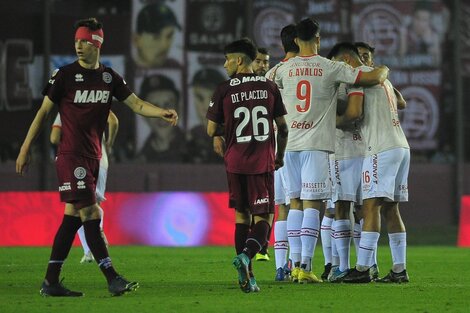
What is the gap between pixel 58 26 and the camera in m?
26.4

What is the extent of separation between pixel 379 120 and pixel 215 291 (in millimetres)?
2368

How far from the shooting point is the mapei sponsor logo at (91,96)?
983 centimetres

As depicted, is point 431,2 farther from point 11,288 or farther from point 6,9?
point 11,288

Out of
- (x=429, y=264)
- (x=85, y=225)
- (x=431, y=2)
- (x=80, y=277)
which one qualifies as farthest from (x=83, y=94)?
(x=431, y=2)

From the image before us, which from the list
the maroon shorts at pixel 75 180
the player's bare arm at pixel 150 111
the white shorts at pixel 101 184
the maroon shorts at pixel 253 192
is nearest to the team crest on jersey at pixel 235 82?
the player's bare arm at pixel 150 111

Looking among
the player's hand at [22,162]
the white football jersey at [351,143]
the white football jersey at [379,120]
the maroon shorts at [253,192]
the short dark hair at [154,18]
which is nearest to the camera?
the player's hand at [22,162]

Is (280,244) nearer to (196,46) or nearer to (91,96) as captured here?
(91,96)

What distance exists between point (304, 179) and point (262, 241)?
3.52 feet

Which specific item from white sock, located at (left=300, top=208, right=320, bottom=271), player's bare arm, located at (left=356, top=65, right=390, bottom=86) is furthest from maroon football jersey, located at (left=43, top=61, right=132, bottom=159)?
player's bare arm, located at (left=356, top=65, right=390, bottom=86)

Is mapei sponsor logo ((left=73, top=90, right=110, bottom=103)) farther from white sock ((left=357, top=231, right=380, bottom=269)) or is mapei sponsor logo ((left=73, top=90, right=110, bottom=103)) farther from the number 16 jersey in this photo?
white sock ((left=357, top=231, right=380, bottom=269))

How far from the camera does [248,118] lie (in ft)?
33.8

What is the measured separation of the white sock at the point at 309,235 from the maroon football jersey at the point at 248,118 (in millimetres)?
970

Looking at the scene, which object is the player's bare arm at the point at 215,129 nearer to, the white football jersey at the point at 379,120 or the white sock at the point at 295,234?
the white sock at the point at 295,234

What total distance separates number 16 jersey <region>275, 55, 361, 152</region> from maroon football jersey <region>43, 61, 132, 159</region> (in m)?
2.02
